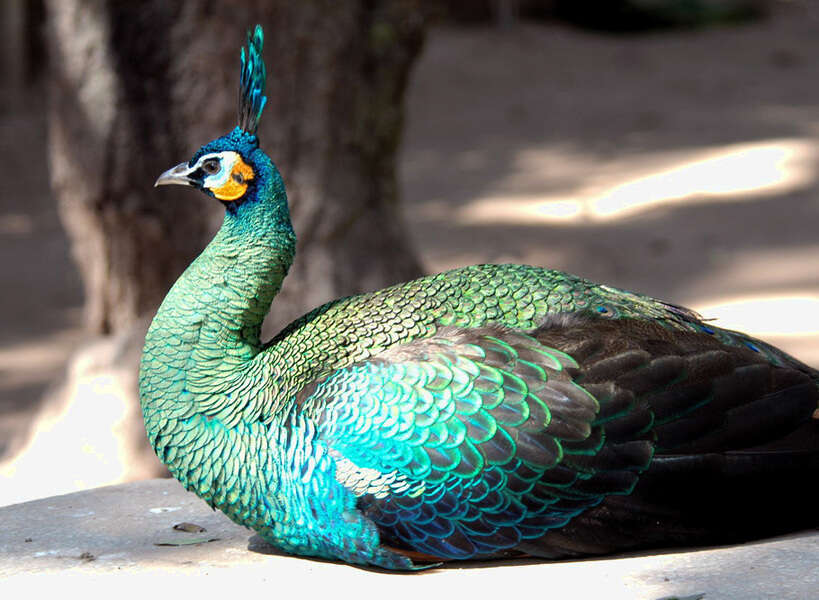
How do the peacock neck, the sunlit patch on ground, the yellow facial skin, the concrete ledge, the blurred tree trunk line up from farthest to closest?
the sunlit patch on ground → the blurred tree trunk → the yellow facial skin → the peacock neck → the concrete ledge

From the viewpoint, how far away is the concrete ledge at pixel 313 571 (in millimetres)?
2752

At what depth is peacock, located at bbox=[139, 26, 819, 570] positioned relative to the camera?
2836 mm

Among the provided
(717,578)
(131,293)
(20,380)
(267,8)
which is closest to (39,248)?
(20,380)

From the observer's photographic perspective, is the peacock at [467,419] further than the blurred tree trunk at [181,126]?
No

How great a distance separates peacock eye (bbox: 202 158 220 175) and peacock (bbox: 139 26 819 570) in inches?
1.8

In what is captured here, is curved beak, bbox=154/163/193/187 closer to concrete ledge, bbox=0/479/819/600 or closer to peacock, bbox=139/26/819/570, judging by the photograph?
peacock, bbox=139/26/819/570

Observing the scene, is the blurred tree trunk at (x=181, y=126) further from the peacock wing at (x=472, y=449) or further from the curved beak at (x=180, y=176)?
the peacock wing at (x=472, y=449)

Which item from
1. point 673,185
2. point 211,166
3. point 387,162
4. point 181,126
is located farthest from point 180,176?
point 673,185

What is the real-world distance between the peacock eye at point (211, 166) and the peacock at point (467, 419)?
0.05m

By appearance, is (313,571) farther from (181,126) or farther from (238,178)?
(181,126)

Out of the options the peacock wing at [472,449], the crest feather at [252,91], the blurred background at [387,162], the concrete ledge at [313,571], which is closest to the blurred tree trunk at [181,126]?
the blurred background at [387,162]

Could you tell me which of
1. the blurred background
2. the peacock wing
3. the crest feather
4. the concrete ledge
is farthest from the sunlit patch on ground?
the peacock wing

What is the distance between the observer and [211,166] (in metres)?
3.24

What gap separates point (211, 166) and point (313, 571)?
1114 mm
